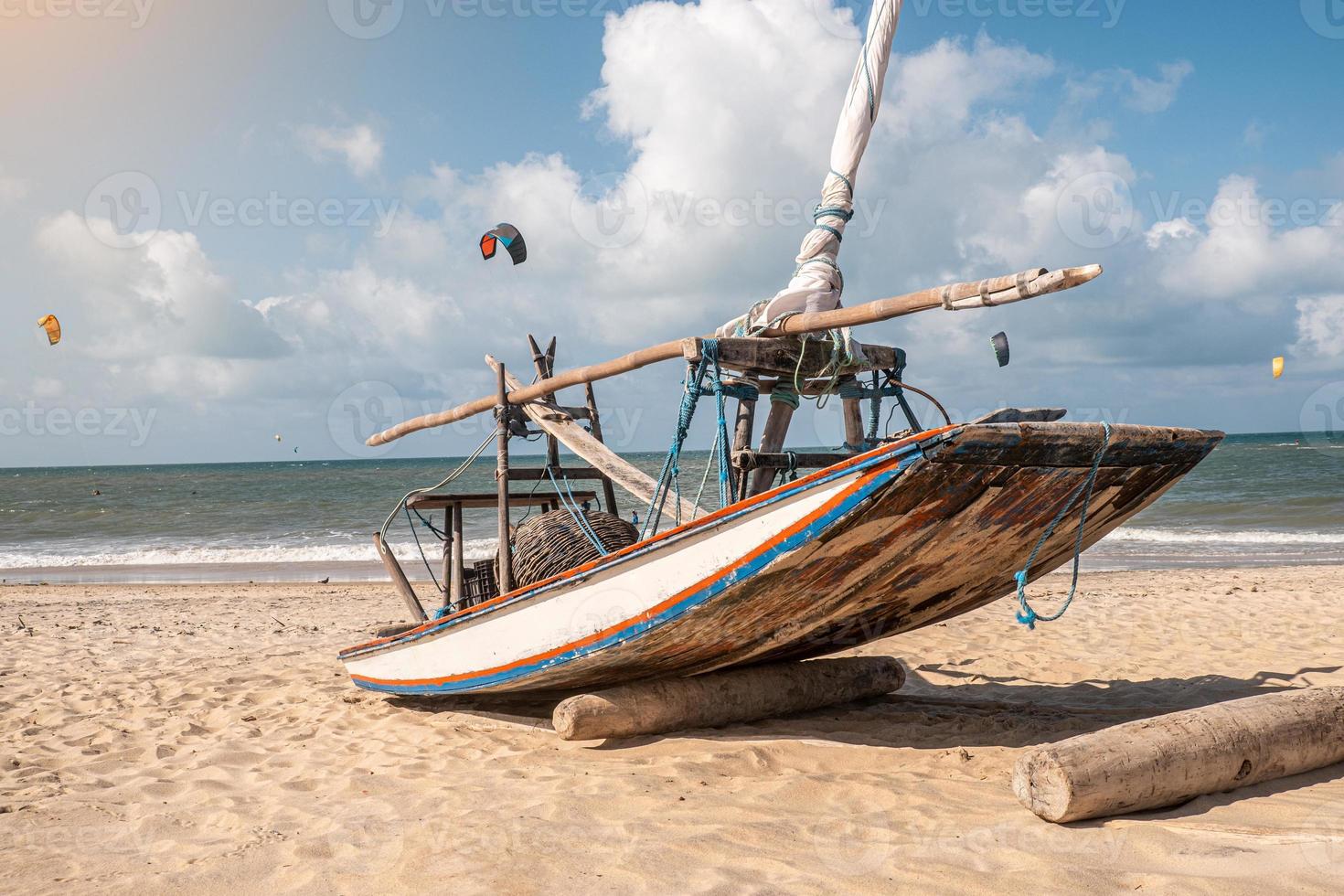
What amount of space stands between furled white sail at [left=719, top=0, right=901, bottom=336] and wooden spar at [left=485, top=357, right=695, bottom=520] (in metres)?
1.30

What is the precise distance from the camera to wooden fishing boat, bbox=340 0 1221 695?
3822 millimetres

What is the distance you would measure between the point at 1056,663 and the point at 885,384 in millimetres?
3502

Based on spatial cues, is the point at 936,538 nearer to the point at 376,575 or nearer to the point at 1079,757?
the point at 1079,757

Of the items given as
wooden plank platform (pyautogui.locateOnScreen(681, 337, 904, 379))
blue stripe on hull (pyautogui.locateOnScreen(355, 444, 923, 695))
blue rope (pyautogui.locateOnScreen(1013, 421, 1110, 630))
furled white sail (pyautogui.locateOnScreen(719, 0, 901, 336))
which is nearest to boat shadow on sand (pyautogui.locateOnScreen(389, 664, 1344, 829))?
blue stripe on hull (pyautogui.locateOnScreen(355, 444, 923, 695))

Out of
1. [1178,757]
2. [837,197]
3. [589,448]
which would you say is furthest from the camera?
[589,448]

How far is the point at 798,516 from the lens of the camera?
3949 millimetres

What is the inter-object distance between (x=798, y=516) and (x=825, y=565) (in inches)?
13.9

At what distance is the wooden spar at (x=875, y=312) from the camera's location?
3.51 m

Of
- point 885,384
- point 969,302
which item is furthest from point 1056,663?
point 969,302

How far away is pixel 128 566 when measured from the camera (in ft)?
64.7

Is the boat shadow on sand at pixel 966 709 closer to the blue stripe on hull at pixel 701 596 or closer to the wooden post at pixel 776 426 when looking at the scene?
the blue stripe on hull at pixel 701 596

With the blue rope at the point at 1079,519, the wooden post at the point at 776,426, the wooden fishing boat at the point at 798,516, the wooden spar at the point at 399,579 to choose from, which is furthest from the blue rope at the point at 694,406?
the wooden spar at the point at 399,579

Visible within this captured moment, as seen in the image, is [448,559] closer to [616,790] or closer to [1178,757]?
[616,790]

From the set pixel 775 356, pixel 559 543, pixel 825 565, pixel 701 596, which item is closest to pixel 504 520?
pixel 559 543
